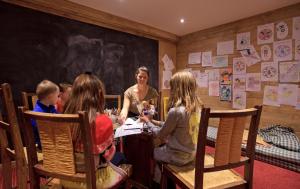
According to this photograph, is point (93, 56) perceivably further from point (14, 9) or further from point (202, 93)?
point (202, 93)

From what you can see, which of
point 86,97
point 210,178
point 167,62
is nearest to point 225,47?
point 167,62

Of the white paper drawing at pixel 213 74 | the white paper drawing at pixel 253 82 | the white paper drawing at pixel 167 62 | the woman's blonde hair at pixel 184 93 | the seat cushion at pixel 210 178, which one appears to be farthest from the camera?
the white paper drawing at pixel 167 62

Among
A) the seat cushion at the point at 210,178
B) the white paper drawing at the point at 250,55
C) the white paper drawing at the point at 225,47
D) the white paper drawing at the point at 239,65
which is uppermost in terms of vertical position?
the white paper drawing at the point at 225,47

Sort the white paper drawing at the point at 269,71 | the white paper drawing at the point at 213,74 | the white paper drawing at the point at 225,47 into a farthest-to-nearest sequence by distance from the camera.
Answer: the white paper drawing at the point at 213,74, the white paper drawing at the point at 225,47, the white paper drawing at the point at 269,71

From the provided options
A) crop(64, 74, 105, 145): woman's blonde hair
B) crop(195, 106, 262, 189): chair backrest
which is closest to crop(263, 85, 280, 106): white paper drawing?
crop(195, 106, 262, 189): chair backrest

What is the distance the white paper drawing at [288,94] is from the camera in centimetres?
283

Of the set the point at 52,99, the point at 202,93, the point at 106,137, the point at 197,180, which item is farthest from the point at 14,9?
the point at 202,93

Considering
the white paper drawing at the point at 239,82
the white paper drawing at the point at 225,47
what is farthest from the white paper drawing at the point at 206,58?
the white paper drawing at the point at 239,82

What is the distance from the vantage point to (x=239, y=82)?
3.44 m

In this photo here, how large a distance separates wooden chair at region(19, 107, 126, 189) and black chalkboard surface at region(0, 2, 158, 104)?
1738 mm

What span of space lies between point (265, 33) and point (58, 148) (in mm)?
3374

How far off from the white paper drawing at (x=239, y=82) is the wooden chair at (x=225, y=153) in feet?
8.08

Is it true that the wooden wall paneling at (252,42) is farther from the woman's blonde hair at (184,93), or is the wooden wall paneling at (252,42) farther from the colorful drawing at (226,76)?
the woman's blonde hair at (184,93)

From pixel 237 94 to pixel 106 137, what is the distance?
9.80 feet
